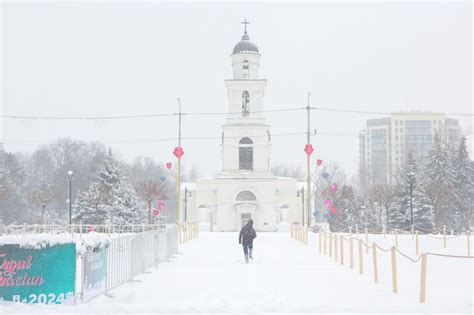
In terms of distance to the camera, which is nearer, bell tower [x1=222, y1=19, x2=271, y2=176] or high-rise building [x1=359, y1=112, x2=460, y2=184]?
bell tower [x1=222, y1=19, x2=271, y2=176]

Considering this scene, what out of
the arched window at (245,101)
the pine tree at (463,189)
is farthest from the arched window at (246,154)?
the pine tree at (463,189)

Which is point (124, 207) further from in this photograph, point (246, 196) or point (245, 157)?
point (245, 157)

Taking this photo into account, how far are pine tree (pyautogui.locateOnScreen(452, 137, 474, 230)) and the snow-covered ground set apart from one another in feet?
142

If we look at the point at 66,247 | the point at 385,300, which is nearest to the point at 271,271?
the point at 385,300

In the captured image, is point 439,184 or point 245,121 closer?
point 439,184

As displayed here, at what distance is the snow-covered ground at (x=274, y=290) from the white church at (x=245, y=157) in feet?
138

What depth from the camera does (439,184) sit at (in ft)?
219

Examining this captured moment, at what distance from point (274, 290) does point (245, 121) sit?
5304 centimetres

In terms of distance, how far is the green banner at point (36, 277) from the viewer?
14492 millimetres

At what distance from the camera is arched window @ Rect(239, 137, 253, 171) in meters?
69.9

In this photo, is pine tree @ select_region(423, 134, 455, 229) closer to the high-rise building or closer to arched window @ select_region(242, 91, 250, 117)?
arched window @ select_region(242, 91, 250, 117)

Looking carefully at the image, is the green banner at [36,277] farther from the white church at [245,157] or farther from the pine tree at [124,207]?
the white church at [245,157]

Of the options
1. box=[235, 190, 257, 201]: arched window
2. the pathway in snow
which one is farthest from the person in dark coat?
box=[235, 190, 257, 201]: arched window

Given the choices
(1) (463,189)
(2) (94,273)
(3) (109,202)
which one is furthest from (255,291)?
(1) (463,189)
